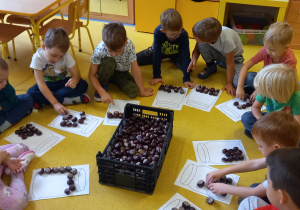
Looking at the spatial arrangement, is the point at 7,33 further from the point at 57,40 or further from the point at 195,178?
the point at 195,178

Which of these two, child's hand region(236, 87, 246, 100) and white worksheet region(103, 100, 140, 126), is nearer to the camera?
white worksheet region(103, 100, 140, 126)

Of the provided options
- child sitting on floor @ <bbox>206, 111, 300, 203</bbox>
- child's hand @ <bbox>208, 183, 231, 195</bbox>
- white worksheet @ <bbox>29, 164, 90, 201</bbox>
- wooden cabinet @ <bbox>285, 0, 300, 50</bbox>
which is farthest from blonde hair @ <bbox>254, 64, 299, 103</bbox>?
wooden cabinet @ <bbox>285, 0, 300, 50</bbox>

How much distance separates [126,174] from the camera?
1706 mm

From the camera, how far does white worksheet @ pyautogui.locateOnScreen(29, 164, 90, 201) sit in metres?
1.75

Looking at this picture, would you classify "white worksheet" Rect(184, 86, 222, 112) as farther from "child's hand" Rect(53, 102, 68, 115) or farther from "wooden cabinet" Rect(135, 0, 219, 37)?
"wooden cabinet" Rect(135, 0, 219, 37)

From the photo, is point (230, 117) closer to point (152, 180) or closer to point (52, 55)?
point (152, 180)

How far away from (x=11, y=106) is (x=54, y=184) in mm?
820

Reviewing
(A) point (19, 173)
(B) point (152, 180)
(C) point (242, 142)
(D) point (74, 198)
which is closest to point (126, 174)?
(B) point (152, 180)

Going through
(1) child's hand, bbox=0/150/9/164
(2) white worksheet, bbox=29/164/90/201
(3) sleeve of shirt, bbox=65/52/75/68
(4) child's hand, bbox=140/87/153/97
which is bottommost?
(2) white worksheet, bbox=29/164/90/201

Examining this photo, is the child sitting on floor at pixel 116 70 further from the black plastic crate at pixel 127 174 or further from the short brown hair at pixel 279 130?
the short brown hair at pixel 279 130

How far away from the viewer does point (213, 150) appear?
2.04 metres

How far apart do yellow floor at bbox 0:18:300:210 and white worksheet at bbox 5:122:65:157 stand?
0.12ft

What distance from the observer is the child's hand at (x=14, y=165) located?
1808 millimetres

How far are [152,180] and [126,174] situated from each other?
15 cm
